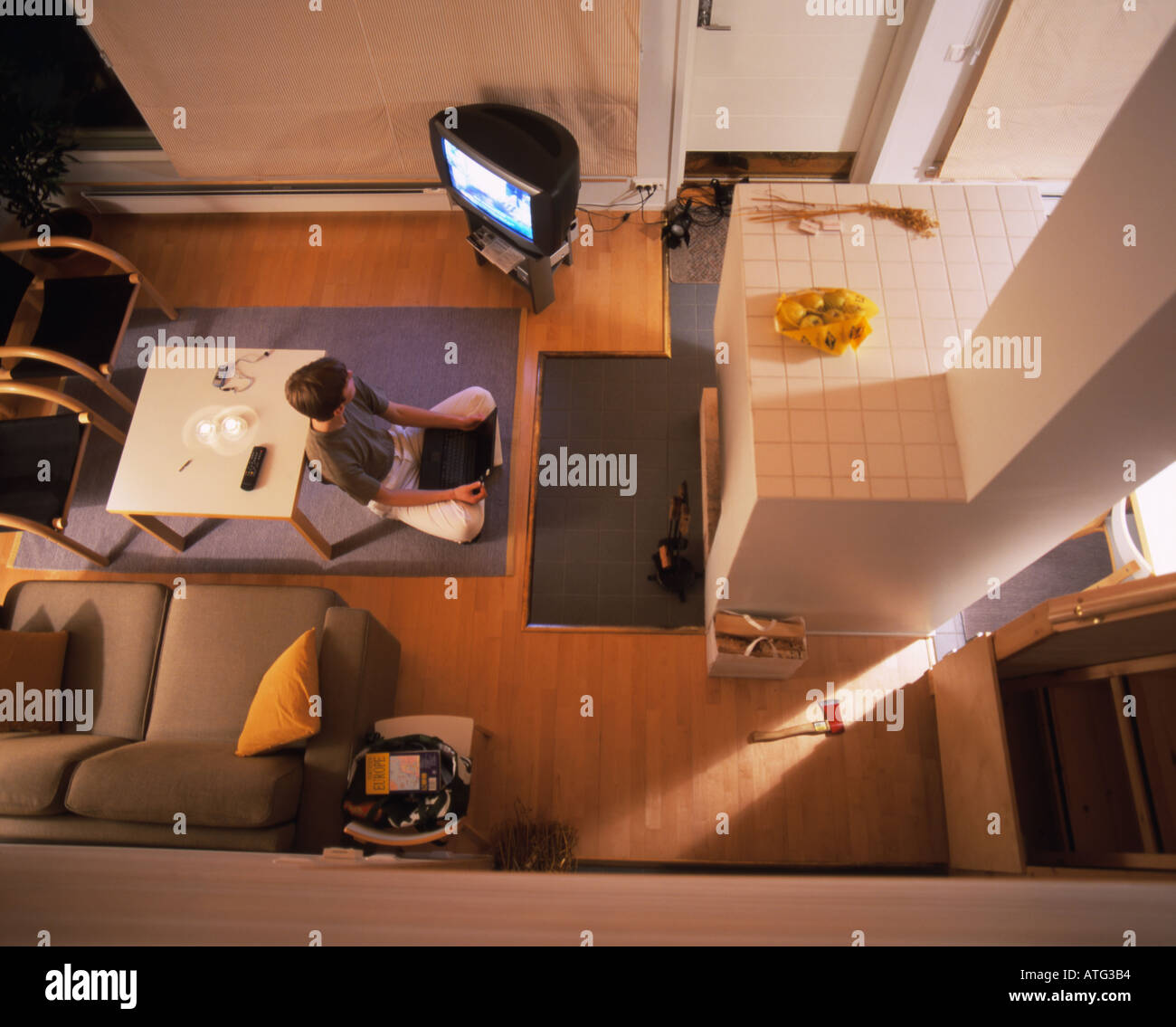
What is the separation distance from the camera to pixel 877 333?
199 centimetres

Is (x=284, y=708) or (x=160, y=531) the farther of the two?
(x=160, y=531)

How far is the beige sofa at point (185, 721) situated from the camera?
2.09 metres

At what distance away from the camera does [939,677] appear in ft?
8.46

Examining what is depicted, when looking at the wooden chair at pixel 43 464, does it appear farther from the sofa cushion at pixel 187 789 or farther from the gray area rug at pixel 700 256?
the gray area rug at pixel 700 256

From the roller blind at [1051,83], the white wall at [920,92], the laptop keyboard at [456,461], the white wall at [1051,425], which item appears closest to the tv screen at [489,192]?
the laptop keyboard at [456,461]

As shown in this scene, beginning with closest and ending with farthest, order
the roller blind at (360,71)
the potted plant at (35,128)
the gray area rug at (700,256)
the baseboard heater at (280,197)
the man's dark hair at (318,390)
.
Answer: the man's dark hair at (318,390)
the roller blind at (360,71)
the potted plant at (35,128)
the gray area rug at (700,256)
the baseboard heater at (280,197)

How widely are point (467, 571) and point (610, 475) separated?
0.85m

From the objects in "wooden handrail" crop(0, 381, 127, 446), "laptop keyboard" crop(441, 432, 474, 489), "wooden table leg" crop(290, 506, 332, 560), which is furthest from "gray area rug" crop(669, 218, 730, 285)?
"wooden handrail" crop(0, 381, 127, 446)

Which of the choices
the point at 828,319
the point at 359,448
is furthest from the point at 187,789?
the point at 828,319

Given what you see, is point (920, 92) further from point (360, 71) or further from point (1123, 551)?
point (360, 71)

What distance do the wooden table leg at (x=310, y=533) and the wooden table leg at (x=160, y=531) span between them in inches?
24.7

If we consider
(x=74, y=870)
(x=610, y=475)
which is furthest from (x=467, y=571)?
(x=74, y=870)

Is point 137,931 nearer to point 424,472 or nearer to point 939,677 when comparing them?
point 424,472

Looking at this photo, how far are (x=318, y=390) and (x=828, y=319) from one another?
174cm
